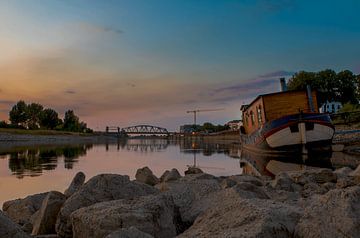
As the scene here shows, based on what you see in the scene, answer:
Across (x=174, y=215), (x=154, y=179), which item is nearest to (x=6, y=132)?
(x=154, y=179)

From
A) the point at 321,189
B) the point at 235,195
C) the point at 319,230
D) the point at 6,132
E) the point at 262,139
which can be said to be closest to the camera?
the point at 319,230

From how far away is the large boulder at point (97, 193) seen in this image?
5328 millimetres

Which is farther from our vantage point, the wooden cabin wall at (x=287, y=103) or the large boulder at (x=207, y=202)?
the wooden cabin wall at (x=287, y=103)

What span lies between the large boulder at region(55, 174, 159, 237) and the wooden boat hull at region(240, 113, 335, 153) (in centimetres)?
2404

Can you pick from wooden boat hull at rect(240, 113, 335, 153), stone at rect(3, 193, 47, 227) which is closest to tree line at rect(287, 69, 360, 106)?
wooden boat hull at rect(240, 113, 335, 153)

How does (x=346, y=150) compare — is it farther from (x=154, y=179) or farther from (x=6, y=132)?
(x=6, y=132)

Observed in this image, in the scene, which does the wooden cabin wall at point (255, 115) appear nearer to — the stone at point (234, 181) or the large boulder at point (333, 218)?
the stone at point (234, 181)

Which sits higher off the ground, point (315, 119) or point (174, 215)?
point (315, 119)

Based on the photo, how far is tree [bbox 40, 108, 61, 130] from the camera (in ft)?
460

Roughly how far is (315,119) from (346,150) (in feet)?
24.1

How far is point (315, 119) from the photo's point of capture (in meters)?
28.6

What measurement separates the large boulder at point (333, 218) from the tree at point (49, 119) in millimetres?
143555

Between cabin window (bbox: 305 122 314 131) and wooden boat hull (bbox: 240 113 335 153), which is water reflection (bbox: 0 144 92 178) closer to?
wooden boat hull (bbox: 240 113 335 153)

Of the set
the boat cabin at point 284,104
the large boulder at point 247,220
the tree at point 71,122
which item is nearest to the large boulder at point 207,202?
the large boulder at point 247,220
